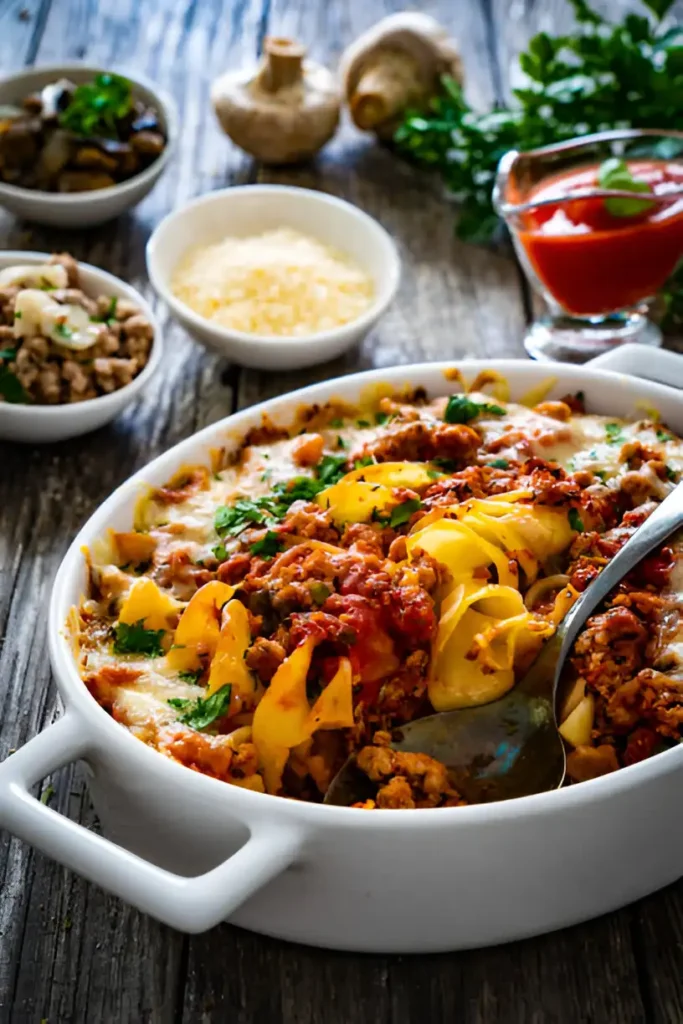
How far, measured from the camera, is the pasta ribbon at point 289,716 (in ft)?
6.93

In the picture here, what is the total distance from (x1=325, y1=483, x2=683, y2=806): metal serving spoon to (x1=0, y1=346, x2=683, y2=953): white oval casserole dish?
0.18m

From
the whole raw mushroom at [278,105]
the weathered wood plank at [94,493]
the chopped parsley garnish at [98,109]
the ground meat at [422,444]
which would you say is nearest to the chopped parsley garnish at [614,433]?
the ground meat at [422,444]

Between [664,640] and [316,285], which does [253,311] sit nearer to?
[316,285]

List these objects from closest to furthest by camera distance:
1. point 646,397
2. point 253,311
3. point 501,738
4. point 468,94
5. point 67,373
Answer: point 501,738
point 646,397
point 67,373
point 253,311
point 468,94

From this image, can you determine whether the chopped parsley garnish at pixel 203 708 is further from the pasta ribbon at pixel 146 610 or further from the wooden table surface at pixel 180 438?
the wooden table surface at pixel 180 438

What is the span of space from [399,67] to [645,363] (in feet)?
6.86

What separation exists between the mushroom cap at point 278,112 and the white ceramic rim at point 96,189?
0.83ft

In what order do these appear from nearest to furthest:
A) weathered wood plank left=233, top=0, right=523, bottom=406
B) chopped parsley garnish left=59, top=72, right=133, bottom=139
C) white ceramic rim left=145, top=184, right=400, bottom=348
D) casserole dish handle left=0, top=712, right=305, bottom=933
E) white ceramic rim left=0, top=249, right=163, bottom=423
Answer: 1. casserole dish handle left=0, top=712, right=305, bottom=933
2. white ceramic rim left=0, top=249, right=163, bottom=423
3. white ceramic rim left=145, top=184, right=400, bottom=348
4. weathered wood plank left=233, top=0, right=523, bottom=406
5. chopped parsley garnish left=59, top=72, right=133, bottom=139

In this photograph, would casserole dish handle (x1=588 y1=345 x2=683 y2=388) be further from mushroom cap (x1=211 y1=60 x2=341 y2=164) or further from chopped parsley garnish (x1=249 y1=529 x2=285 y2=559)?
mushroom cap (x1=211 y1=60 x2=341 y2=164)

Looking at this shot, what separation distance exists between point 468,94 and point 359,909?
3849mm

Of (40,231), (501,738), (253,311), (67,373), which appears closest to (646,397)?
(501,738)

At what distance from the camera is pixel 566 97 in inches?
163

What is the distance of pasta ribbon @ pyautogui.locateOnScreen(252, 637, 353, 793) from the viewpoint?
2111 mm

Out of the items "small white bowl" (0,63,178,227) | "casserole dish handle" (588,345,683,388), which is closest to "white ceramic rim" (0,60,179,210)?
"small white bowl" (0,63,178,227)
